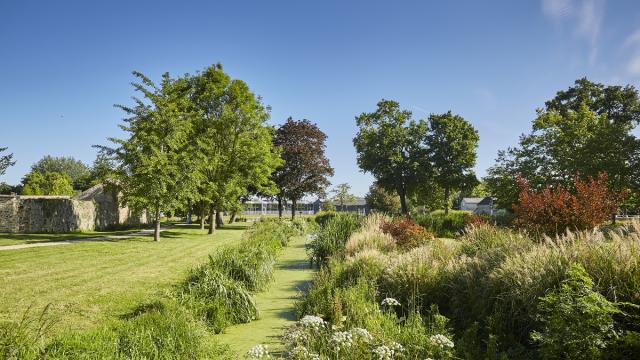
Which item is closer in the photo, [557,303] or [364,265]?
[557,303]

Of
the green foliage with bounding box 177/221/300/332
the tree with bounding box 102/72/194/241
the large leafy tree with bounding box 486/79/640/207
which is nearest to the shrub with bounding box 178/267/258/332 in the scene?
the green foliage with bounding box 177/221/300/332

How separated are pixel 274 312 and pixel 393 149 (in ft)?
121

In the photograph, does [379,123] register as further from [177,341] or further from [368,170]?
[177,341]

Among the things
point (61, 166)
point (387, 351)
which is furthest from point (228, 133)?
point (61, 166)

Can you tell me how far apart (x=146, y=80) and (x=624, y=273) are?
65.9 feet

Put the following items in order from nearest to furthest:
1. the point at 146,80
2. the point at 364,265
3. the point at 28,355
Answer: the point at 28,355
the point at 364,265
the point at 146,80

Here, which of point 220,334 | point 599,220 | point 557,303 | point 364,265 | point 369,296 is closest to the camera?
point 557,303

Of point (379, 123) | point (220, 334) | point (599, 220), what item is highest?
point (379, 123)

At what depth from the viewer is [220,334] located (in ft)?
21.0

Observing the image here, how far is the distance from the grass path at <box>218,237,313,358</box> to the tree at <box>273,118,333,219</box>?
2910 cm

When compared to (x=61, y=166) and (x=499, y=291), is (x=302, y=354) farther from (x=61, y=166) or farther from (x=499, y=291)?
(x=61, y=166)

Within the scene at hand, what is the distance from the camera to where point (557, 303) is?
172 inches

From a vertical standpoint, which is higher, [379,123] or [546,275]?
[379,123]

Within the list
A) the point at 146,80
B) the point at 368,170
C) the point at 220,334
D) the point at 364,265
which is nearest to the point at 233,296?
the point at 220,334
